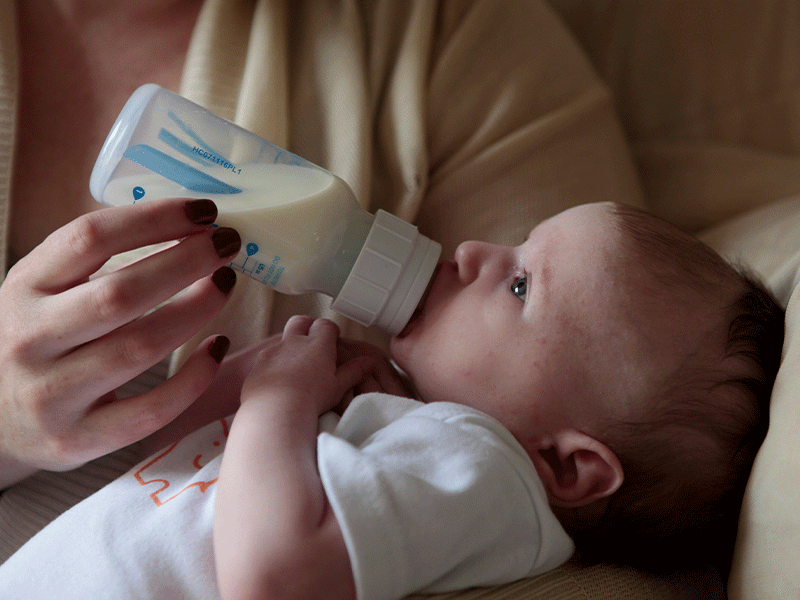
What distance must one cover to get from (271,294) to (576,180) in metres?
0.53

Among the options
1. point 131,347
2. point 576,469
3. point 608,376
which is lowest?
point 576,469

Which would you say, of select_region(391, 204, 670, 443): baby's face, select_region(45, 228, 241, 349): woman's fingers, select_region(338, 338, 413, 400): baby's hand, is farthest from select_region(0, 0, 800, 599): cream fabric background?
select_region(45, 228, 241, 349): woman's fingers

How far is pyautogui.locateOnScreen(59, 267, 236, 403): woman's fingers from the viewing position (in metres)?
0.64

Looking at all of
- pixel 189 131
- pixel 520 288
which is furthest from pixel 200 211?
pixel 520 288

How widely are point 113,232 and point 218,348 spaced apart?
0.19m

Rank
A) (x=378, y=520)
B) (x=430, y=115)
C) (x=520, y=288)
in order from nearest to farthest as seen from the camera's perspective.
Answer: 1. (x=378, y=520)
2. (x=520, y=288)
3. (x=430, y=115)

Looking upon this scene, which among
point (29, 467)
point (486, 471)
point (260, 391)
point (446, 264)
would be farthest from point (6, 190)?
point (486, 471)

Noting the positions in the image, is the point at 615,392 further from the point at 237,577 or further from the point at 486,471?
the point at 237,577

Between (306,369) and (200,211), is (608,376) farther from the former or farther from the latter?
(200,211)

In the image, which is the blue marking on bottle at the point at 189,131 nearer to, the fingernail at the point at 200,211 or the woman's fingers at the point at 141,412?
the fingernail at the point at 200,211

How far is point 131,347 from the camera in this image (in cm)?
64

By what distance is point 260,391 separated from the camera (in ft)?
2.39

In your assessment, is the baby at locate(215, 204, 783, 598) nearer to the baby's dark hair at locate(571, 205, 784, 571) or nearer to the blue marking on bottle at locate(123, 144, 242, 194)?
the baby's dark hair at locate(571, 205, 784, 571)

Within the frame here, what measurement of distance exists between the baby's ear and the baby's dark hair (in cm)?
3
